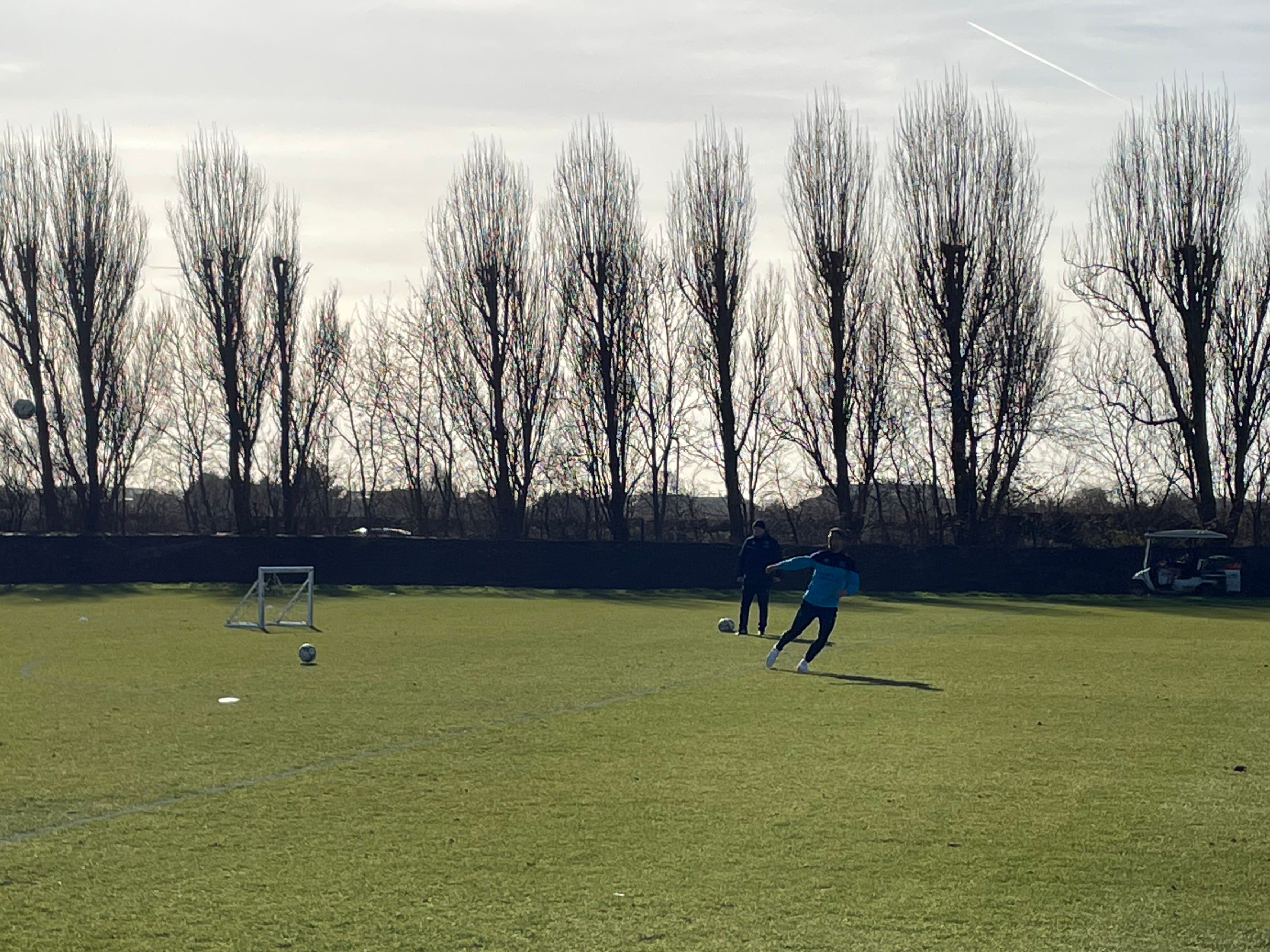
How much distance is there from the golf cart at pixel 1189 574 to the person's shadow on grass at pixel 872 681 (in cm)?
2336

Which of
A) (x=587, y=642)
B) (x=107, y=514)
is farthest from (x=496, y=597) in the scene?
(x=107, y=514)

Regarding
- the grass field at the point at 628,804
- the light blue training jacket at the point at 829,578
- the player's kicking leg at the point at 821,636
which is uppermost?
the light blue training jacket at the point at 829,578

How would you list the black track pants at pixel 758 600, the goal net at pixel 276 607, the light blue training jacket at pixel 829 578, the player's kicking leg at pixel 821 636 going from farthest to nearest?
the goal net at pixel 276 607 < the black track pants at pixel 758 600 < the light blue training jacket at pixel 829 578 < the player's kicking leg at pixel 821 636

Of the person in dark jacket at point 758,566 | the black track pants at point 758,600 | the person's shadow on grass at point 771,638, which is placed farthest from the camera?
the black track pants at point 758,600

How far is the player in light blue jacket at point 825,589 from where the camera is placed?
16141 mm

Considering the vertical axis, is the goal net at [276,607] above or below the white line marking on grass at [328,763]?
above

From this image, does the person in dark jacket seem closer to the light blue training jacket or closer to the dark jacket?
the dark jacket

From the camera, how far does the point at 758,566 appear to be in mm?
20875

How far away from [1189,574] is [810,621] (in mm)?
24447

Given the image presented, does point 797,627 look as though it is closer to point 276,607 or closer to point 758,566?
point 758,566

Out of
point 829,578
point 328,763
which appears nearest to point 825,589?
point 829,578

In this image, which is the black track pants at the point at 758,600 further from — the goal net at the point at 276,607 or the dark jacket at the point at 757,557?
the goal net at the point at 276,607

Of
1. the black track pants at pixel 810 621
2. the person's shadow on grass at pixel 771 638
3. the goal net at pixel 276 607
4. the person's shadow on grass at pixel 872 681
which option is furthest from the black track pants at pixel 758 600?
the goal net at pixel 276 607

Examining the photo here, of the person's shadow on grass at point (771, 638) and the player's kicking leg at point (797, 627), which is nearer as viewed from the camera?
the player's kicking leg at point (797, 627)
